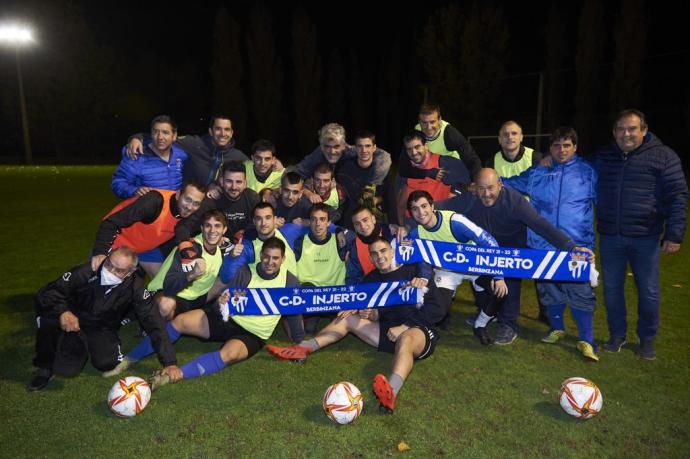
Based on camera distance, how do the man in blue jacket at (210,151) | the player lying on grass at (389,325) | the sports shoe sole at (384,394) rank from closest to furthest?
the sports shoe sole at (384,394), the player lying on grass at (389,325), the man in blue jacket at (210,151)

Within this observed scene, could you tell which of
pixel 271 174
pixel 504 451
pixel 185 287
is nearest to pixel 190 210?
pixel 185 287

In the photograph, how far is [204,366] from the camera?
15.4 ft

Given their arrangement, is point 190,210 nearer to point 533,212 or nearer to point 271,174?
point 271,174

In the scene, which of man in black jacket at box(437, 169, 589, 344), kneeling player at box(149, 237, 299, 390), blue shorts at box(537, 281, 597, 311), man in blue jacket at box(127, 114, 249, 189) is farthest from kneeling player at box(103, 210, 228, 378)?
blue shorts at box(537, 281, 597, 311)

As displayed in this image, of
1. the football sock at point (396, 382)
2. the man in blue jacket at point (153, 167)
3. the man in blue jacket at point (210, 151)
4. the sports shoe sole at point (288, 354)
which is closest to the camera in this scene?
the football sock at point (396, 382)

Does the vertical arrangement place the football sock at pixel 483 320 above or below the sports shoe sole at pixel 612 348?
above

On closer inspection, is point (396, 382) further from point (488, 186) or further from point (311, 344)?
point (488, 186)

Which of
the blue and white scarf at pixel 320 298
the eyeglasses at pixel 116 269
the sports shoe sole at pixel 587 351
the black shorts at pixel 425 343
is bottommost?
the sports shoe sole at pixel 587 351

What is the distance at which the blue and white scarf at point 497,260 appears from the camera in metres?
5.02

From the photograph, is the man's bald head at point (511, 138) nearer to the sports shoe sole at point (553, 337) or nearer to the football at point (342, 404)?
A: the sports shoe sole at point (553, 337)

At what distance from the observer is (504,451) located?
11.9 ft

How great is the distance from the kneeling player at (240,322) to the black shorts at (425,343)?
39.5 inches

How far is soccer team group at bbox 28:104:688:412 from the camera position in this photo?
4.68m

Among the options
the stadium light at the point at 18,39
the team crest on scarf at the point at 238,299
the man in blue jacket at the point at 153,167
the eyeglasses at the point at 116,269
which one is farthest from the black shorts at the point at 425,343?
the stadium light at the point at 18,39
